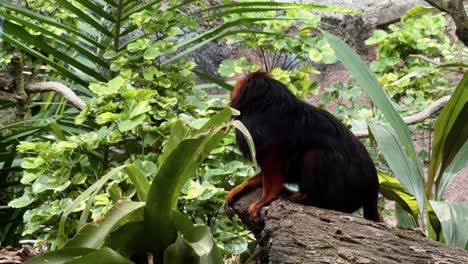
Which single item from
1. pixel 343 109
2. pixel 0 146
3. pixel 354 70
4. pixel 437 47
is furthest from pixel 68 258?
pixel 437 47

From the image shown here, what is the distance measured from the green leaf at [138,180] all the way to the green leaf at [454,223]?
2.57 feet

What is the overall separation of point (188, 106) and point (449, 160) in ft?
3.01

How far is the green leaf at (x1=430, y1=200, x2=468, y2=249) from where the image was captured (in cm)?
181

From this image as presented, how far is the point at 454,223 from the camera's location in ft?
5.96

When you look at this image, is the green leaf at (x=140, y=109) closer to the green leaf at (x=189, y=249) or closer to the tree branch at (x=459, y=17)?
the green leaf at (x=189, y=249)

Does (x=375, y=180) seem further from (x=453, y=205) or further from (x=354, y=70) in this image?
(x=354, y=70)

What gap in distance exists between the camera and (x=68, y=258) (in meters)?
1.50

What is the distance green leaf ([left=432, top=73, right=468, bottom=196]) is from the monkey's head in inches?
18.1

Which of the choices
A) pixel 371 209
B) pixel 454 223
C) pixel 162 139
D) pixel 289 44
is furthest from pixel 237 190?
pixel 289 44

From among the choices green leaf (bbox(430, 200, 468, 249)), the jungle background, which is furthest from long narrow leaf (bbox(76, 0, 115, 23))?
green leaf (bbox(430, 200, 468, 249))

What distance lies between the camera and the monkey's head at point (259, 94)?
212 centimetres

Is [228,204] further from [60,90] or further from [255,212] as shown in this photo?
[60,90]

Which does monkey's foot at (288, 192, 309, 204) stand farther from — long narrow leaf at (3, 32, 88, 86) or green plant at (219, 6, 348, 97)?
long narrow leaf at (3, 32, 88, 86)

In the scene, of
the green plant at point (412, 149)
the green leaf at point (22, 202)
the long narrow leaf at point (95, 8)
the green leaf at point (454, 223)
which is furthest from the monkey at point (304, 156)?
the long narrow leaf at point (95, 8)
